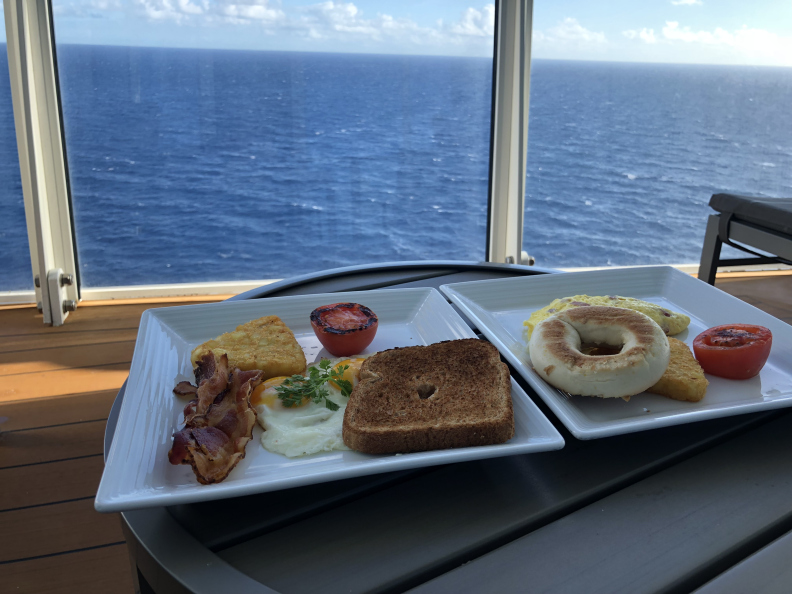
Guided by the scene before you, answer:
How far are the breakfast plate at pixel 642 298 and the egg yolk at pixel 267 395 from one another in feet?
1.23

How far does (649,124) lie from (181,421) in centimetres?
329

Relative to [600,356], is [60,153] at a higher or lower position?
higher

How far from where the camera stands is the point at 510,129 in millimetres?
3158

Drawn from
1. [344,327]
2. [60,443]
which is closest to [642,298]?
[344,327]

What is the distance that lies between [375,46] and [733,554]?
9.57ft

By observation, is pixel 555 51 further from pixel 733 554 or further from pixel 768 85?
pixel 733 554

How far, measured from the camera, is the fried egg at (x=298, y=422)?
787 mm

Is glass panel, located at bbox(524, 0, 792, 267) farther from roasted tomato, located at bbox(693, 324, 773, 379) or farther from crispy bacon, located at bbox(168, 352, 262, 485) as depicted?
crispy bacon, located at bbox(168, 352, 262, 485)

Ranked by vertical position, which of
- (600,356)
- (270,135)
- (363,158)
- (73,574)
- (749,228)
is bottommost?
(73,574)

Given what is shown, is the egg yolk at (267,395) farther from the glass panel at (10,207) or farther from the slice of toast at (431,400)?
the glass panel at (10,207)

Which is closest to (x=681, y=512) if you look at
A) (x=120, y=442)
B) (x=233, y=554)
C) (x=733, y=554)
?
(x=733, y=554)

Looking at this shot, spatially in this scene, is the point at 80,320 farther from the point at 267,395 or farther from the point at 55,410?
the point at 267,395

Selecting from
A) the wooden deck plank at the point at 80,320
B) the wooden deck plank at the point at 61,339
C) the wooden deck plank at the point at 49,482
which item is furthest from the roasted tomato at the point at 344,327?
the wooden deck plank at the point at 80,320

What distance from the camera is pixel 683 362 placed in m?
0.95
